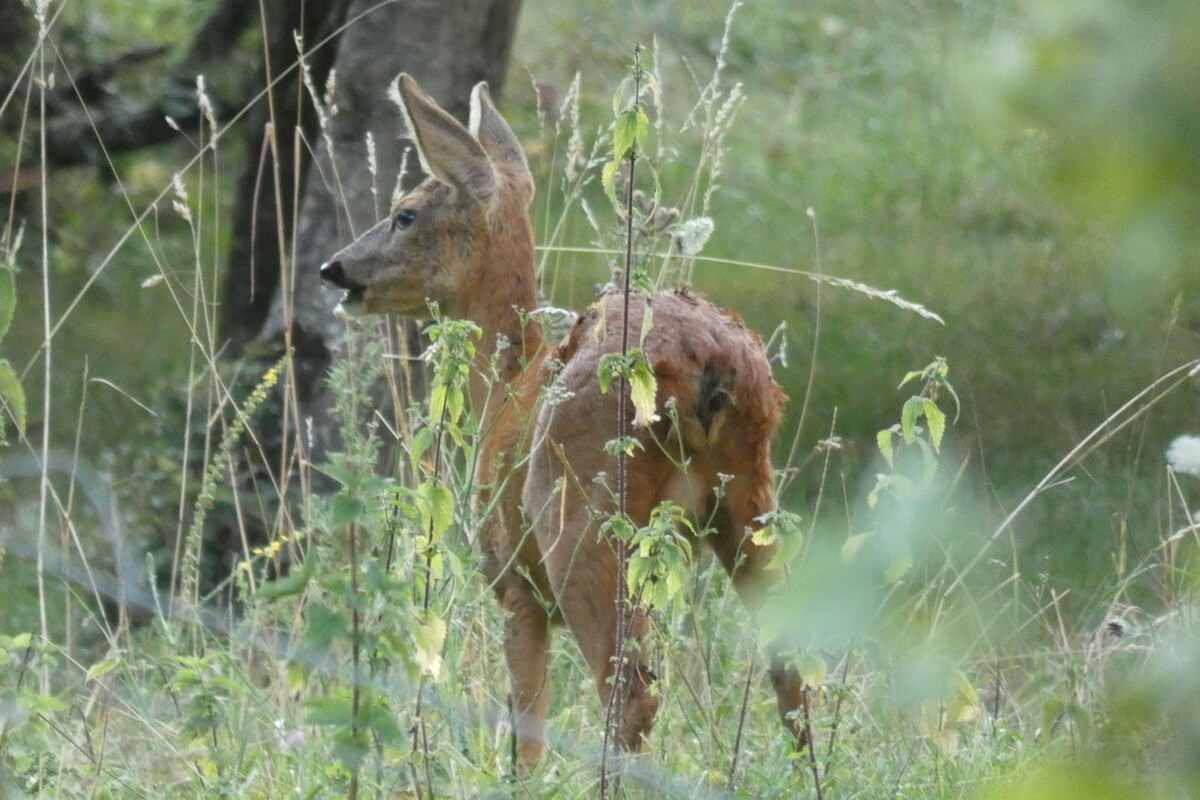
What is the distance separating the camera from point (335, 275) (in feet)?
16.8

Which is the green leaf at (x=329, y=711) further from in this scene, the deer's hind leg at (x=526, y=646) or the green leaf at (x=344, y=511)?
the deer's hind leg at (x=526, y=646)

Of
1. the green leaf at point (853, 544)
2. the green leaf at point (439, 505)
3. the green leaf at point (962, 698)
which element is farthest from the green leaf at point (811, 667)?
the green leaf at point (853, 544)

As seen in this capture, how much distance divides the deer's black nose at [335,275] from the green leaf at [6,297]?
2464 mm

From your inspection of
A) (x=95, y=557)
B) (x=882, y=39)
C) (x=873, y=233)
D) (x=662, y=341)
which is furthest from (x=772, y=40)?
(x=662, y=341)

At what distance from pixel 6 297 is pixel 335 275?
2.54 m

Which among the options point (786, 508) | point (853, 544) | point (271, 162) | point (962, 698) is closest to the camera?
point (853, 544)

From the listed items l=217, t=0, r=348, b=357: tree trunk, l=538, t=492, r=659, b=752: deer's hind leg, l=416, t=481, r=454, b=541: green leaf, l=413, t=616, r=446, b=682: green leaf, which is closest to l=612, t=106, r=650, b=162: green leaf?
l=416, t=481, r=454, b=541: green leaf

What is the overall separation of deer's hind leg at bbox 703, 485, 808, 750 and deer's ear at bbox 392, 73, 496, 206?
4.72ft

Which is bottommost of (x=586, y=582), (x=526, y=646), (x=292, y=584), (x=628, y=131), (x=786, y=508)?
(x=786, y=508)

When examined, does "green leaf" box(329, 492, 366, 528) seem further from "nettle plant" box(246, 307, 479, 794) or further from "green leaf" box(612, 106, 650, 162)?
"green leaf" box(612, 106, 650, 162)

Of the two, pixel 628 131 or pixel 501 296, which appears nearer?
pixel 628 131

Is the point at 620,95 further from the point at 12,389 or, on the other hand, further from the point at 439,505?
the point at 12,389

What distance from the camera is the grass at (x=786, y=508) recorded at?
2244mm

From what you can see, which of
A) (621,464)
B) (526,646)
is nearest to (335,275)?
(526,646)
